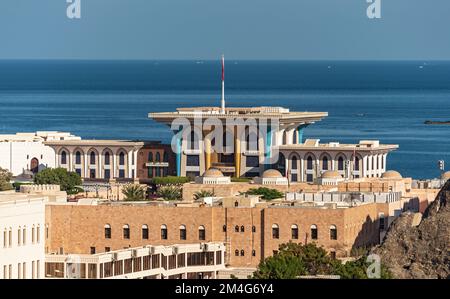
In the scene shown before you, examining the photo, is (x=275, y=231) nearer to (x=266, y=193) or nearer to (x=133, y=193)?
(x=266, y=193)

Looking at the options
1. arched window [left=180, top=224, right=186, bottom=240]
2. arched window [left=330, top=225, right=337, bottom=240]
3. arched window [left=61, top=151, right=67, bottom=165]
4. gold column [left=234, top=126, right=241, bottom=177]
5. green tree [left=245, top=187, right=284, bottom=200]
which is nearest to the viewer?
arched window [left=330, top=225, right=337, bottom=240]

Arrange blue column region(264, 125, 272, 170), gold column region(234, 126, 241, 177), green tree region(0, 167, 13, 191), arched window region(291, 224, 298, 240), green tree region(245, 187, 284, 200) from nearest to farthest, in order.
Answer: arched window region(291, 224, 298, 240)
green tree region(245, 187, 284, 200)
green tree region(0, 167, 13, 191)
gold column region(234, 126, 241, 177)
blue column region(264, 125, 272, 170)

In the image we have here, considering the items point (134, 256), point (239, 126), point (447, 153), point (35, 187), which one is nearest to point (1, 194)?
point (134, 256)

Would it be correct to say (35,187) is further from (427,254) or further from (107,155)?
(107,155)

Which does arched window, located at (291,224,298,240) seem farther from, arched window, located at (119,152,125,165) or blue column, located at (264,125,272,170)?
arched window, located at (119,152,125,165)

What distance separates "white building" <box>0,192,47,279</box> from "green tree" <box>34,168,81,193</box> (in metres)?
31.8

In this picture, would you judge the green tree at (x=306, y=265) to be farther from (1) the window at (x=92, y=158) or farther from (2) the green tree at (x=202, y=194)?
(1) the window at (x=92, y=158)

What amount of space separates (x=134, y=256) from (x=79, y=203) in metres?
10.9

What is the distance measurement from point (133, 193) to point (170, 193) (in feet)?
5.19

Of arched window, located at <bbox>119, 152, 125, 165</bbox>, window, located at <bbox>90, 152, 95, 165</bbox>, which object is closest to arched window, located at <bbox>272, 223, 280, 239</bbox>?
arched window, located at <bbox>119, 152, 125, 165</bbox>

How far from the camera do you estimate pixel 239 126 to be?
310 feet

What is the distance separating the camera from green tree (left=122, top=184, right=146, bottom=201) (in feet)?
243

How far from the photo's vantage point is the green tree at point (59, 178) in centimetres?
8408
